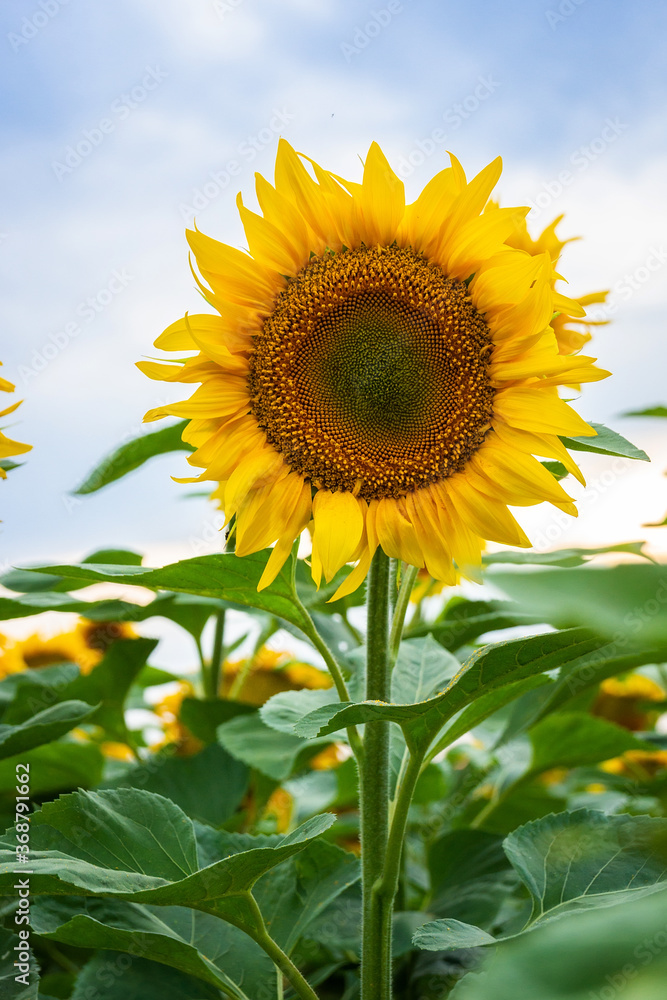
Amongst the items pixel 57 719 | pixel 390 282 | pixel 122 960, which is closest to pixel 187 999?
pixel 122 960

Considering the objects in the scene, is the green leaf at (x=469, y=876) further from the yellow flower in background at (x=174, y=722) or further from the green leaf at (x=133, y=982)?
the yellow flower in background at (x=174, y=722)

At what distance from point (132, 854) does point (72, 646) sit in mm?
1603

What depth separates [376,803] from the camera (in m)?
1.01

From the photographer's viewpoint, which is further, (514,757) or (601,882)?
(514,757)

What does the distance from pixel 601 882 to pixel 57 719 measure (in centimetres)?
76

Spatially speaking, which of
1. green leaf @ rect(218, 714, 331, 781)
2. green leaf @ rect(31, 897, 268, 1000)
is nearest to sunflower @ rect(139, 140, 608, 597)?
green leaf @ rect(31, 897, 268, 1000)

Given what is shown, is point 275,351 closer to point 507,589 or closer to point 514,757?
point 507,589

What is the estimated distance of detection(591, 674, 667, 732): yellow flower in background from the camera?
257cm

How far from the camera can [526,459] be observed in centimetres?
101

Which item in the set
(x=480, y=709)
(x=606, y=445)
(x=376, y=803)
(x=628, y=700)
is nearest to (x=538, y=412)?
(x=606, y=445)

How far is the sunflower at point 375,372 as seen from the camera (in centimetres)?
101

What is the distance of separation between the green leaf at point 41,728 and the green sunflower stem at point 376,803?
0.46 m

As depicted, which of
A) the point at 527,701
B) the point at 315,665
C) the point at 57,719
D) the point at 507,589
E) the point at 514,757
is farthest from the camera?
the point at 315,665

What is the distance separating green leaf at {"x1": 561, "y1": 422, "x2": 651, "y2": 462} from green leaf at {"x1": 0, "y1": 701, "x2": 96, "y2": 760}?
759 millimetres
